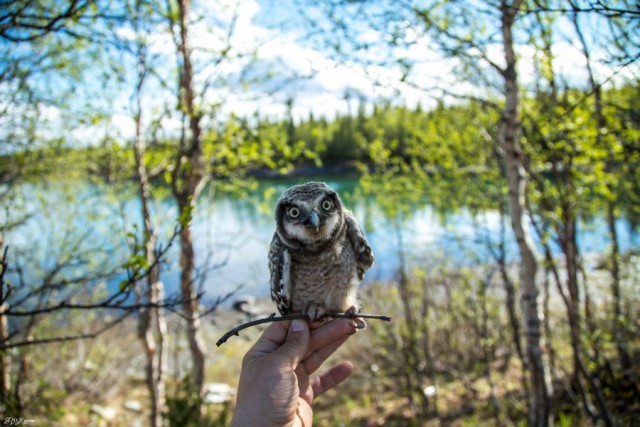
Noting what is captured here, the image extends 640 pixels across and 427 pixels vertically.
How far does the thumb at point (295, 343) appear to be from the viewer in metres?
2.23

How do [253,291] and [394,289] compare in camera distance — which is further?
[253,291]

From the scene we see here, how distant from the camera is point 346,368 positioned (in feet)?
9.39

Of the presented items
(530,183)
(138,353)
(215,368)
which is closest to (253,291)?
(215,368)

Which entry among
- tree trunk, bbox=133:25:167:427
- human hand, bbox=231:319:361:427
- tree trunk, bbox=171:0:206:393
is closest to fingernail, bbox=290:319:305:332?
human hand, bbox=231:319:361:427

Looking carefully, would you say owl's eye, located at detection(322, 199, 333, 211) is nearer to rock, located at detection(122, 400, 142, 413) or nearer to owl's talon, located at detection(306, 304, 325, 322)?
owl's talon, located at detection(306, 304, 325, 322)

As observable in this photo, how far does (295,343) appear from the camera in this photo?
90.9 inches

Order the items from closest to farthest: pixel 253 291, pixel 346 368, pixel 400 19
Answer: pixel 346 368 → pixel 400 19 → pixel 253 291

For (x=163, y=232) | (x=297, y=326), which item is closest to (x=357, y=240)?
(x=297, y=326)

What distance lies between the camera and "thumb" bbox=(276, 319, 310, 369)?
2.23 meters

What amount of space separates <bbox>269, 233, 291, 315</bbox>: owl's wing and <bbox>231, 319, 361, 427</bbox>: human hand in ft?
0.56

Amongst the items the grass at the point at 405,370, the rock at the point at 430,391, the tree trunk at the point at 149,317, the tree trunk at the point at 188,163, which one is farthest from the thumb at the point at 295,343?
the rock at the point at 430,391

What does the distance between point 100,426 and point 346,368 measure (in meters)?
7.45

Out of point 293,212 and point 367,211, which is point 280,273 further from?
point 367,211

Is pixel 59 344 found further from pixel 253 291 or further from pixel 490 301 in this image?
pixel 490 301
